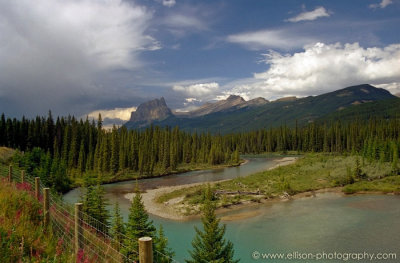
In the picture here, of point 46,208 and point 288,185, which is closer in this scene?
point 46,208

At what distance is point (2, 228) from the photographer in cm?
855

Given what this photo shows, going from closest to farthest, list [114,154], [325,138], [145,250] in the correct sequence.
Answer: [145,250] < [114,154] < [325,138]

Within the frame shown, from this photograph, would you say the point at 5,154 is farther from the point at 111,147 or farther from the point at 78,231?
the point at 78,231

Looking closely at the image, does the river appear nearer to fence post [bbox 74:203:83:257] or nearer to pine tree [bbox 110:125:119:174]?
fence post [bbox 74:203:83:257]

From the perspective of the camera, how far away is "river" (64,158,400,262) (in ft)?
89.8

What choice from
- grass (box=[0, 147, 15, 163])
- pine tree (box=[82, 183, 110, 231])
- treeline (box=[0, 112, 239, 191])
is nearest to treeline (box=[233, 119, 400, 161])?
treeline (box=[0, 112, 239, 191])

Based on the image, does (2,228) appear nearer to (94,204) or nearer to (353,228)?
(94,204)

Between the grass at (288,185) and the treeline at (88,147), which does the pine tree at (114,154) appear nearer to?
the treeline at (88,147)

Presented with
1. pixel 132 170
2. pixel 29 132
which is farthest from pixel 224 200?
pixel 29 132

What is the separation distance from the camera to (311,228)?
3278 cm

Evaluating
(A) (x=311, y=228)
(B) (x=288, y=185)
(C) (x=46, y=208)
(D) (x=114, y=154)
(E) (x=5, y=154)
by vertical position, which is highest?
(C) (x=46, y=208)

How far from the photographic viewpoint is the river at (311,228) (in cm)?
2738

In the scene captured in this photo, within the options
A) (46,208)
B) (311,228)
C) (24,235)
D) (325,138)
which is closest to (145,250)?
(24,235)

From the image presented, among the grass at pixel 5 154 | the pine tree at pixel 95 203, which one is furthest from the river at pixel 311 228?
the grass at pixel 5 154
